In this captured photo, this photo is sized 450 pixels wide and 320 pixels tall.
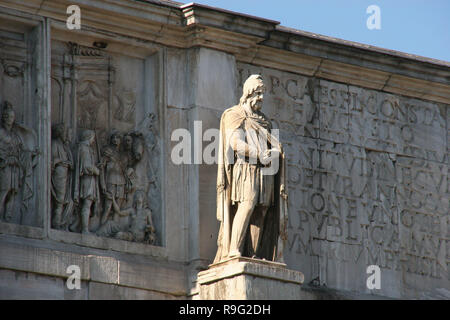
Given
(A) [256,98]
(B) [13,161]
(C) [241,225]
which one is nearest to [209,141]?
(A) [256,98]

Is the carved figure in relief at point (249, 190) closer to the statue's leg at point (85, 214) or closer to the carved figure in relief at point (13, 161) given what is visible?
the statue's leg at point (85, 214)

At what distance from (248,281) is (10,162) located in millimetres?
2851

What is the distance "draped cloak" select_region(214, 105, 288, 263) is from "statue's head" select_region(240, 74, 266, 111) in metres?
0.15

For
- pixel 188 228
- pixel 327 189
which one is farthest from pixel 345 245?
pixel 188 228

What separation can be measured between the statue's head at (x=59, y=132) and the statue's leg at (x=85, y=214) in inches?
29.8

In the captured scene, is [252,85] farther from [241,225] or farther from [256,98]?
[241,225]

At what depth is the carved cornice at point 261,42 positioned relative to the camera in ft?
64.7

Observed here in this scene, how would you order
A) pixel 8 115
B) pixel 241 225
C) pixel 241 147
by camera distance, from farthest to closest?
1. pixel 241 147
2. pixel 241 225
3. pixel 8 115

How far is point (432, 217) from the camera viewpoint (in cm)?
2214

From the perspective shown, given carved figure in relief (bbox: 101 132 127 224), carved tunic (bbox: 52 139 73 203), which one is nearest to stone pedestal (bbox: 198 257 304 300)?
carved figure in relief (bbox: 101 132 127 224)

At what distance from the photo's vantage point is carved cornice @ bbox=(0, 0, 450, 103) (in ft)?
64.7

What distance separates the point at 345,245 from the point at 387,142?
5.20 feet

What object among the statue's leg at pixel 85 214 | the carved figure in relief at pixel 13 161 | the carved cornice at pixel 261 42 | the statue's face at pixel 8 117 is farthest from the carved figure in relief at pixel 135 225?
the carved cornice at pixel 261 42

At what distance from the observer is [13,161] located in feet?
61.7
